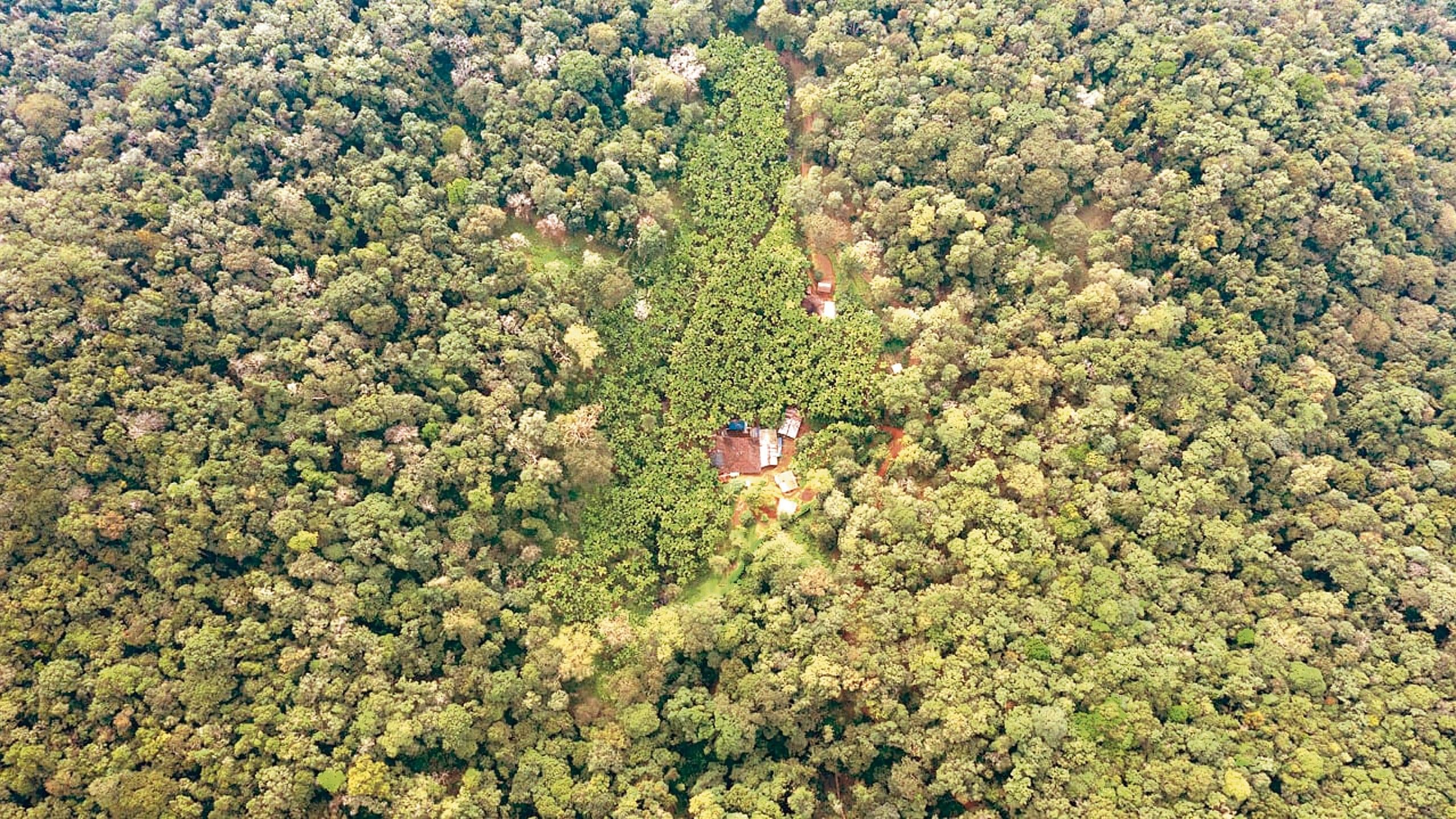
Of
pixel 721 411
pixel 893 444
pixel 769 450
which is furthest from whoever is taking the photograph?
pixel 721 411

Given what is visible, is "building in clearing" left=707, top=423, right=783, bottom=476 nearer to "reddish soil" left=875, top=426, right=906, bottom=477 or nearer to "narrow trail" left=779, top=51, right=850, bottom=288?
"reddish soil" left=875, top=426, right=906, bottom=477

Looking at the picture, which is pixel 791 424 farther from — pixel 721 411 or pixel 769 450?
pixel 721 411

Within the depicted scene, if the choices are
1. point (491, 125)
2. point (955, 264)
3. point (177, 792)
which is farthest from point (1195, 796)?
point (491, 125)

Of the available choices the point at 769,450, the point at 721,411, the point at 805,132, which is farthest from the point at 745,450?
the point at 805,132

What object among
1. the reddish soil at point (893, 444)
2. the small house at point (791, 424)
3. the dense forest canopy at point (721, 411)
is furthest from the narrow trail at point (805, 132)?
the reddish soil at point (893, 444)

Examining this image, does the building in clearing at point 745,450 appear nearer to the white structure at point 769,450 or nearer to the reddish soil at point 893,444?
the white structure at point 769,450

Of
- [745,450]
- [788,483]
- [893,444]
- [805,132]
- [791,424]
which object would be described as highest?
[805,132]
